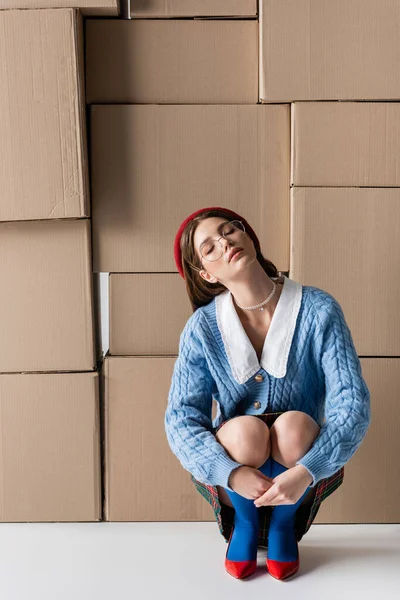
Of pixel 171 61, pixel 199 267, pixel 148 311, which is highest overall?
pixel 171 61

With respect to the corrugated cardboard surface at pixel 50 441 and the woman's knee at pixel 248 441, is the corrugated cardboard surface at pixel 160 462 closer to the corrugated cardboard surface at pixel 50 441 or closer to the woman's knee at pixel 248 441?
the corrugated cardboard surface at pixel 50 441

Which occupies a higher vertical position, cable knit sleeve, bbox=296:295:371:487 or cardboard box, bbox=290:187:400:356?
cardboard box, bbox=290:187:400:356

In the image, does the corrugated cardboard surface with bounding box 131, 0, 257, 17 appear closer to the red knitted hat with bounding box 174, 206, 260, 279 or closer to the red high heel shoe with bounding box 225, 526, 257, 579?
the red knitted hat with bounding box 174, 206, 260, 279

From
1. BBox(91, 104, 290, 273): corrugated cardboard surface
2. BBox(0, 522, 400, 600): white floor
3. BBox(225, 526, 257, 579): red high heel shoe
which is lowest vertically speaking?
BBox(0, 522, 400, 600): white floor

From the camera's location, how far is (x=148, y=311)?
1562 mm

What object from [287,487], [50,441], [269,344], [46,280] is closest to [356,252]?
[269,344]

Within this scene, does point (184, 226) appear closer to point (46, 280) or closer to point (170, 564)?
point (46, 280)

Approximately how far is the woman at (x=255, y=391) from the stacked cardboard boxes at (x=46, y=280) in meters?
0.27

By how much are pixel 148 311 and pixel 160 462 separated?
0.32 m

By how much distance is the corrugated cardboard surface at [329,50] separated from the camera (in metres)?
1.46

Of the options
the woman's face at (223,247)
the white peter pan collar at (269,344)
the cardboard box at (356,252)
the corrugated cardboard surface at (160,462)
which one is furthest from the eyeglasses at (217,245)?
the corrugated cardboard surface at (160,462)

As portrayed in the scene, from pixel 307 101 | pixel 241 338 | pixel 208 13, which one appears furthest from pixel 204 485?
pixel 208 13

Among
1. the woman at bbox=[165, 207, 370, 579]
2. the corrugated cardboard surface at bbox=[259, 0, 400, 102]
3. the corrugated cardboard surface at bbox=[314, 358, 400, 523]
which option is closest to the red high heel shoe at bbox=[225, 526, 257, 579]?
the woman at bbox=[165, 207, 370, 579]

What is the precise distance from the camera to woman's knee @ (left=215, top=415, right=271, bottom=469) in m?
1.24
